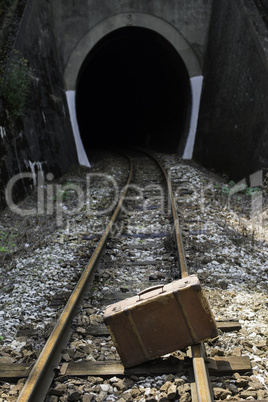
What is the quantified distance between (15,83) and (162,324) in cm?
726

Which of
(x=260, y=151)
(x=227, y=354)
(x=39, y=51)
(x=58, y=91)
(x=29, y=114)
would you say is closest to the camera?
(x=227, y=354)

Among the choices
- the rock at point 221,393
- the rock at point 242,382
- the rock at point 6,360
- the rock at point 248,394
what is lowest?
the rock at point 248,394

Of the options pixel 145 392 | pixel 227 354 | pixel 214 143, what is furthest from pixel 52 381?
pixel 214 143

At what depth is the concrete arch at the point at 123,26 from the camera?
1267 cm

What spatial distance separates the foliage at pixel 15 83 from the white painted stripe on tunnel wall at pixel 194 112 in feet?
19.7

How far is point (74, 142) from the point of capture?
508 inches

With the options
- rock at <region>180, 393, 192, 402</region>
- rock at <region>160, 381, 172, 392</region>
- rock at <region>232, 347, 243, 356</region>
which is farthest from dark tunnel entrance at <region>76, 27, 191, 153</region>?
rock at <region>180, 393, 192, 402</region>

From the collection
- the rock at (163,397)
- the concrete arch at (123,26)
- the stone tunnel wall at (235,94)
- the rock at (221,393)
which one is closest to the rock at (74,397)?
the rock at (163,397)

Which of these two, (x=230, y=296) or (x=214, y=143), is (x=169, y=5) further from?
(x=230, y=296)

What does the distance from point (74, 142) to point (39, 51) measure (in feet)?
10.6

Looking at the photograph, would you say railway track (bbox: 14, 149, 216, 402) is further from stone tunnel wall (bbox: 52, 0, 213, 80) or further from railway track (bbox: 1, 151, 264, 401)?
stone tunnel wall (bbox: 52, 0, 213, 80)

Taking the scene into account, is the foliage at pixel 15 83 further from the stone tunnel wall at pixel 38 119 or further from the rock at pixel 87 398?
the rock at pixel 87 398

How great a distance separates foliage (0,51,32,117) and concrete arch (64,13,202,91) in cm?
399

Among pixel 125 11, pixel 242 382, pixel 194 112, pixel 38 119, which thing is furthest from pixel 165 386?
pixel 125 11
